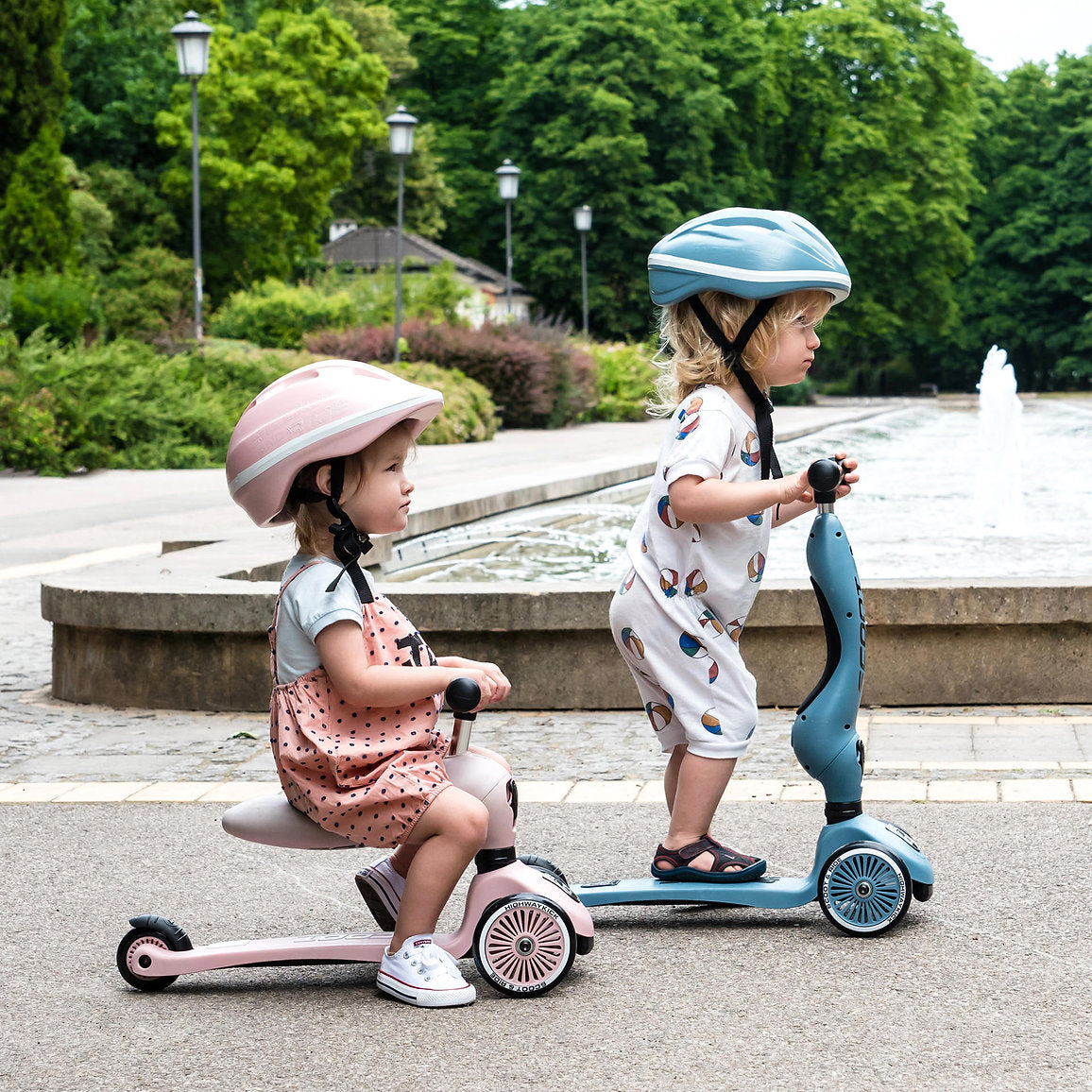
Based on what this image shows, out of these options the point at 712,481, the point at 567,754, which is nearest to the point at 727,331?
the point at 712,481

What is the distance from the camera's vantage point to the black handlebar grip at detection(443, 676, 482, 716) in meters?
3.08

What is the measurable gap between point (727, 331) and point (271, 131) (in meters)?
51.7

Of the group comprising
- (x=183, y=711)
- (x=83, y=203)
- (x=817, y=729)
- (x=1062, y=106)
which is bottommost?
(x=183, y=711)

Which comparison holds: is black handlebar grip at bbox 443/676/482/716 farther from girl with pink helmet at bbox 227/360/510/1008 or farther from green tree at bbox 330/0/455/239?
green tree at bbox 330/0/455/239

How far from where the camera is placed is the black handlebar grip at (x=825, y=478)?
3.42 m

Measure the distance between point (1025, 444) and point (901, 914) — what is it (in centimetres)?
2324

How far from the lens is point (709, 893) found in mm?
3750

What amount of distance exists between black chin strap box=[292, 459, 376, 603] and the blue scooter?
2.37ft

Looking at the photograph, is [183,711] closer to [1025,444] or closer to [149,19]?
[1025,444]

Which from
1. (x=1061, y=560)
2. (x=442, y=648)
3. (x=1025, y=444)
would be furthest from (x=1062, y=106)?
(x=442, y=648)

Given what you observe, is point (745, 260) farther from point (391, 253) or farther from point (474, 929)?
point (391, 253)

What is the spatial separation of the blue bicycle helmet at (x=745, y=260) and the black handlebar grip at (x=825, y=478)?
42 cm

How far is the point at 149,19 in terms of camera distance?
177 feet

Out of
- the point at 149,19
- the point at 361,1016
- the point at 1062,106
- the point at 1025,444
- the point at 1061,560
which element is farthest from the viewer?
the point at 1062,106
